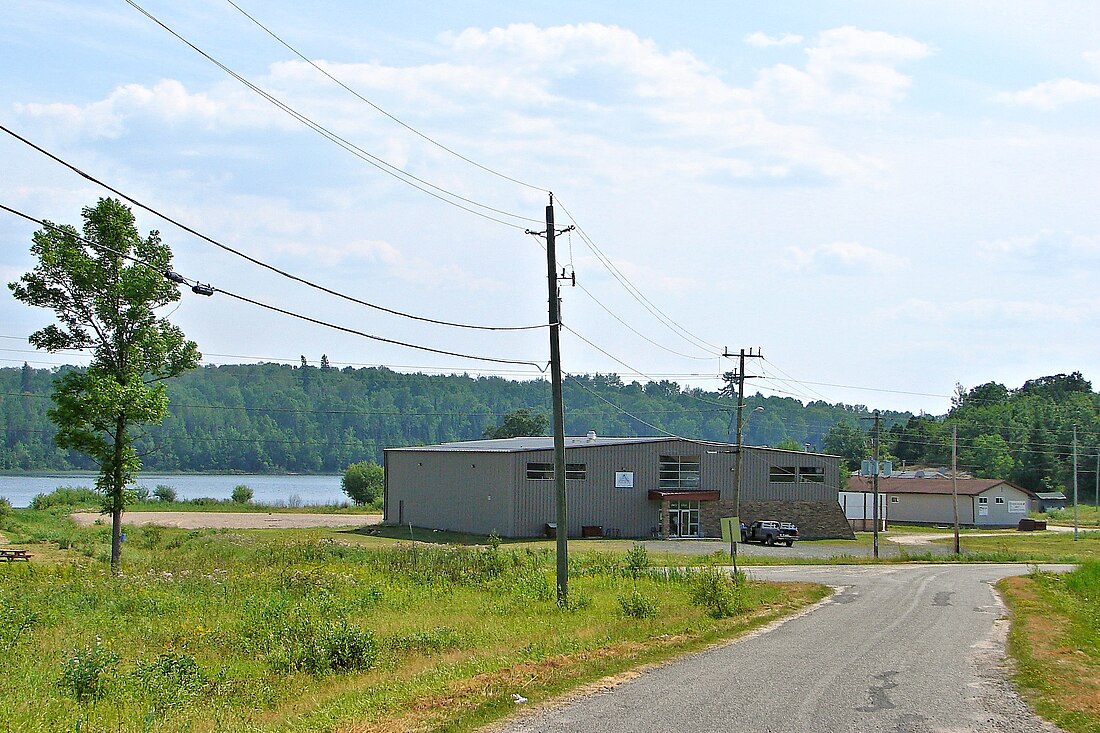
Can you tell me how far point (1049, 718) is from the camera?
13.4m

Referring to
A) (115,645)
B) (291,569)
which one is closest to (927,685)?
(115,645)

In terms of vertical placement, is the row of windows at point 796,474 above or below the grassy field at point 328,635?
above

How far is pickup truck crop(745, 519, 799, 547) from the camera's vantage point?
214 ft

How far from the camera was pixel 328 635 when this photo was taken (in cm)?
1703

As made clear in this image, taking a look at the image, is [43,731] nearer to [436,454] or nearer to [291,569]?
[291,569]

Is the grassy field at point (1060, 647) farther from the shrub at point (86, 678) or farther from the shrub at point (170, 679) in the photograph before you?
the shrub at point (86, 678)

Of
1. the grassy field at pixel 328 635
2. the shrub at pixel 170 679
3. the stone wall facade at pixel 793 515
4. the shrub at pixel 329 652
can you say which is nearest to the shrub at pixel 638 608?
the grassy field at pixel 328 635

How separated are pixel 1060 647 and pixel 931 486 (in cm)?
9017

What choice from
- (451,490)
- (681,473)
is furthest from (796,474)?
(451,490)

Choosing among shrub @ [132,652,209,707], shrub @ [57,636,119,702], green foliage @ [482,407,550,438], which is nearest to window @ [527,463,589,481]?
shrub @ [132,652,209,707]

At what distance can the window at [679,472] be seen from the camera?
69.0m

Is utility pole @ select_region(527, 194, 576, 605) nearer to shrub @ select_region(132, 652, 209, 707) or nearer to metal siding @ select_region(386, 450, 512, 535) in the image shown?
shrub @ select_region(132, 652, 209, 707)

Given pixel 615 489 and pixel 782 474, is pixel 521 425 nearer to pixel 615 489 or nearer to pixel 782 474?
pixel 782 474

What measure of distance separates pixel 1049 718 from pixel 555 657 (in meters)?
7.33
